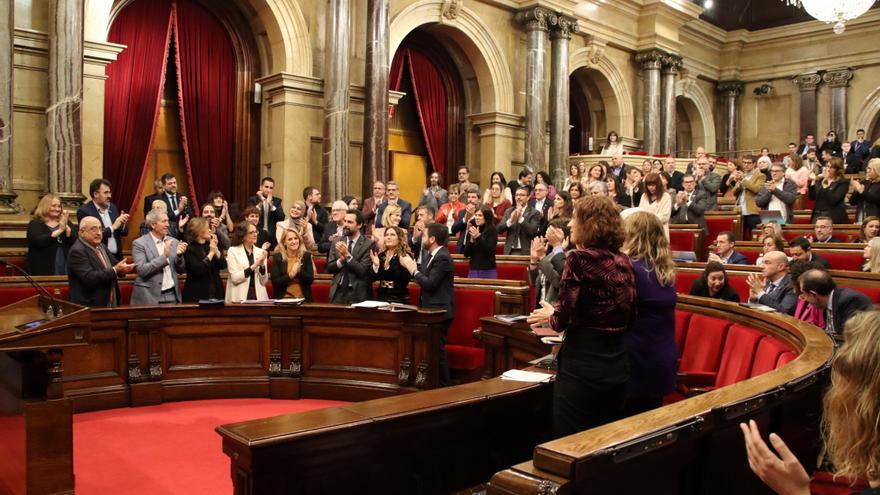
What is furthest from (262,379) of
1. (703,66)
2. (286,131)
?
(703,66)

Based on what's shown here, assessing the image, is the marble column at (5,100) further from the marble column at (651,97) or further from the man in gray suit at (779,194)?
the marble column at (651,97)

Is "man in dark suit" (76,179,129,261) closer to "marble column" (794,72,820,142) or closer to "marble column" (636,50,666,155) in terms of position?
"marble column" (636,50,666,155)

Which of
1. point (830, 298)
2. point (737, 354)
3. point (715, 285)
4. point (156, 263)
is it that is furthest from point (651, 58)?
point (737, 354)

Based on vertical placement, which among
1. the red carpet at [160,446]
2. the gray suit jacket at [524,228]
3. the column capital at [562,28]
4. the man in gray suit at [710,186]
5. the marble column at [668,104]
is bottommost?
the red carpet at [160,446]

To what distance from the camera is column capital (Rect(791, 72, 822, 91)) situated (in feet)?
62.5

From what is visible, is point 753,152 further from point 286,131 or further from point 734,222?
point 286,131

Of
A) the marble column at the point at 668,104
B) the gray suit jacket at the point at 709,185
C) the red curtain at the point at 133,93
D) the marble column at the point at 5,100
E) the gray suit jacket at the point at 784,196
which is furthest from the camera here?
the marble column at the point at 668,104

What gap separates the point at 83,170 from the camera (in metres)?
8.38

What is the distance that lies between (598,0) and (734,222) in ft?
26.6

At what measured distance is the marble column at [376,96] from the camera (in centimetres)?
1036

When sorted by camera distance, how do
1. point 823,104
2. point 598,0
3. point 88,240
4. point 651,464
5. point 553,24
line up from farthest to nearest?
point 823,104 → point 598,0 → point 553,24 → point 88,240 → point 651,464

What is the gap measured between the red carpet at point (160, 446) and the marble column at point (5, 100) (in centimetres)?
344

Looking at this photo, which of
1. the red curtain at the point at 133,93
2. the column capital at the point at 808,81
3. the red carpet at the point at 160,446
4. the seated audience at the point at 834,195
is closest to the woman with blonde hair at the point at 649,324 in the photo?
the red carpet at the point at 160,446

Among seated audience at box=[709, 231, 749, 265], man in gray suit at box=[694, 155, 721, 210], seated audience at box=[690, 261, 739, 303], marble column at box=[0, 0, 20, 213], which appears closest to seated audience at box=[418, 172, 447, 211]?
man in gray suit at box=[694, 155, 721, 210]
